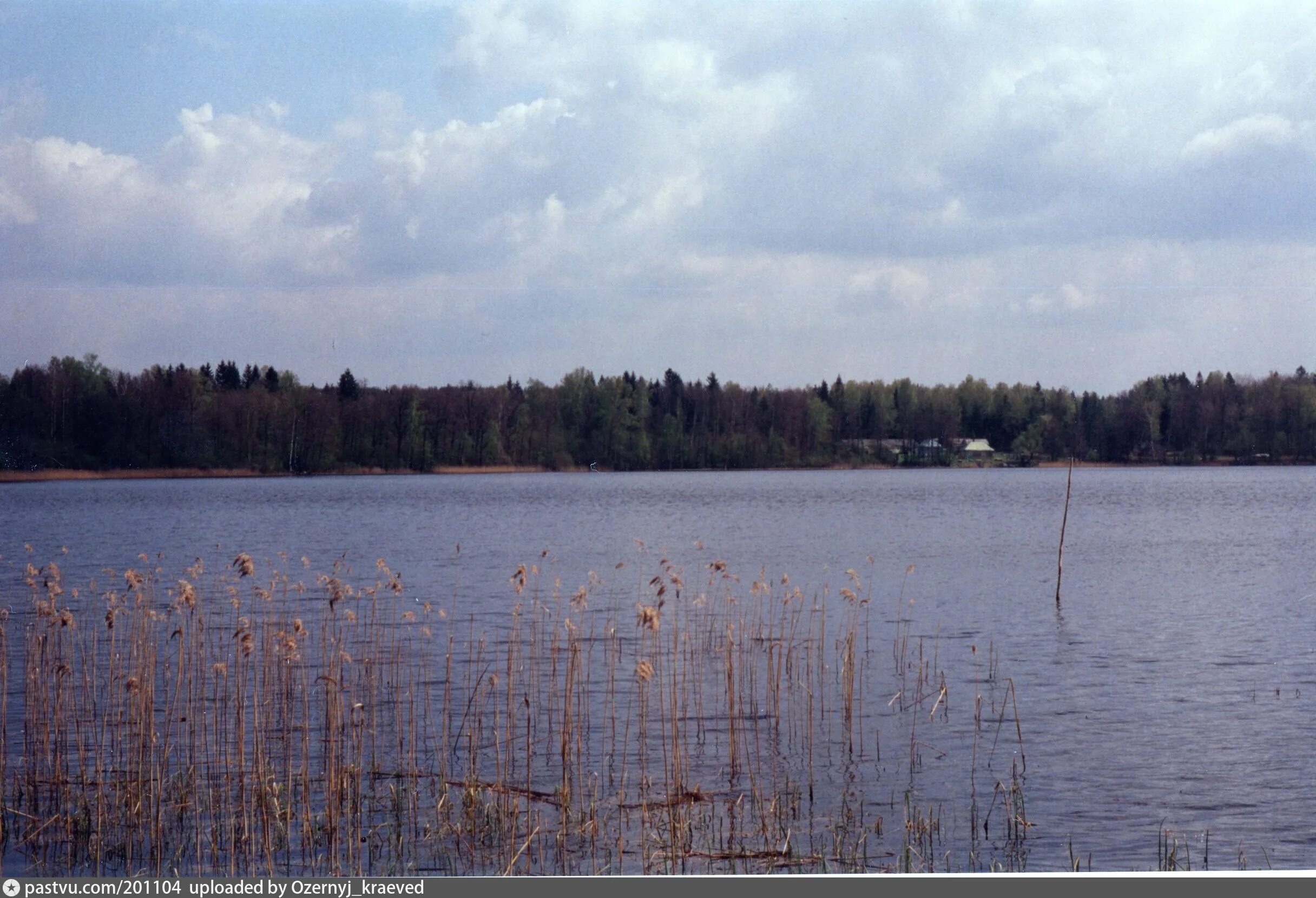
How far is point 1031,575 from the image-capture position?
95.8 ft

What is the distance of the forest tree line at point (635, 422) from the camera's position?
71.2 metres

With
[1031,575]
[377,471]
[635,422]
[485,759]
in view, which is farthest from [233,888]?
[377,471]

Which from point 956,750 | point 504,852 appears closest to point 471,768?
point 504,852

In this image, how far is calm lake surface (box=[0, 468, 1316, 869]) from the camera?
1151 centimetres

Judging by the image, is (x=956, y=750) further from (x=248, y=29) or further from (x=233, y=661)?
(x=248, y=29)

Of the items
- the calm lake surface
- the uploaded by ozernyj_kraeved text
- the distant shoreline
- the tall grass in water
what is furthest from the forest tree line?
the uploaded by ozernyj_kraeved text

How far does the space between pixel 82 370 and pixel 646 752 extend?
4396 centimetres

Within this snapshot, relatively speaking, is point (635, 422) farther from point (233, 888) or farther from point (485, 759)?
point (233, 888)

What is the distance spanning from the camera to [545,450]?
9462 centimetres

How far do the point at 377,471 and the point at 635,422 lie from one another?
68.9 feet

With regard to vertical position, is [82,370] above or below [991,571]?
above

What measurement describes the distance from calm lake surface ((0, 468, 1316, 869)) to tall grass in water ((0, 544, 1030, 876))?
579 mm

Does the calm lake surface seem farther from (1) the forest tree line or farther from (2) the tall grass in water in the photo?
(1) the forest tree line

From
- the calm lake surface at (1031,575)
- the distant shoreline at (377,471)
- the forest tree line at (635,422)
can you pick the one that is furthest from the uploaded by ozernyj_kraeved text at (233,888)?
the distant shoreline at (377,471)
